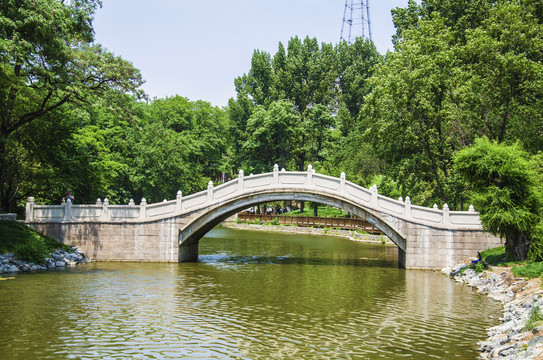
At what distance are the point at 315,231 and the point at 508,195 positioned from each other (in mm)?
29713

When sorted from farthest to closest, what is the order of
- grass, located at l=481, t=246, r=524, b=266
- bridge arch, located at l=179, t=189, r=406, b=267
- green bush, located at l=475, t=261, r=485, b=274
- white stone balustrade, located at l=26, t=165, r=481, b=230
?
1. bridge arch, located at l=179, t=189, r=406, b=267
2. white stone balustrade, located at l=26, t=165, r=481, b=230
3. green bush, located at l=475, t=261, r=485, b=274
4. grass, located at l=481, t=246, r=524, b=266

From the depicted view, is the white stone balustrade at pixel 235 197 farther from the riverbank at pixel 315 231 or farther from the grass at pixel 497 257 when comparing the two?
the riverbank at pixel 315 231

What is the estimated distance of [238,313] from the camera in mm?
14672

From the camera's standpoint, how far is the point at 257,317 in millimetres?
14227

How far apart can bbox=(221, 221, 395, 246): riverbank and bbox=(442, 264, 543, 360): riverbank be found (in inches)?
754

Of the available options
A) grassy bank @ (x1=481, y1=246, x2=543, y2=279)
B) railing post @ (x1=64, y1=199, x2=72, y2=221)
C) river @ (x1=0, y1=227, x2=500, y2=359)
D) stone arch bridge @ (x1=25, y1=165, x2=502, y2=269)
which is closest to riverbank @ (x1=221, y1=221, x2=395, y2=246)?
stone arch bridge @ (x1=25, y1=165, x2=502, y2=269)

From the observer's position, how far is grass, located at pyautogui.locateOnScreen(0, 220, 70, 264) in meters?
21.4

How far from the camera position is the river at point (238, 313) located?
444 inches

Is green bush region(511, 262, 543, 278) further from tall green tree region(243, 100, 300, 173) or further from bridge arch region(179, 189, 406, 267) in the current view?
tall green tree region(243, 100, 300, 173)

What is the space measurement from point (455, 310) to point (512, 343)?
5133mm

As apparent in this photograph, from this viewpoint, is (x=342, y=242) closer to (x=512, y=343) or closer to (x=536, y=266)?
(x=536, y=266)

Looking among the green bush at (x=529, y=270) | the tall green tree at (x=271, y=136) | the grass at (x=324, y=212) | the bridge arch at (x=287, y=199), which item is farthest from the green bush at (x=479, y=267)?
the grass at (x=324, y=212)

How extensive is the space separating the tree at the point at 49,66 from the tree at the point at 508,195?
49.9ft

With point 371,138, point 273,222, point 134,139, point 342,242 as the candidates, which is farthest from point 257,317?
point 273,222
